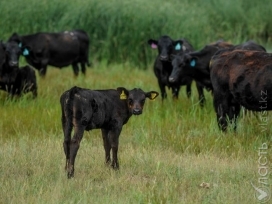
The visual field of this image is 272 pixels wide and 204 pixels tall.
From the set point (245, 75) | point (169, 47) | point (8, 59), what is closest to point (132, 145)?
point (245, 75)

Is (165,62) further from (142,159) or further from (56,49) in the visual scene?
(142,159)

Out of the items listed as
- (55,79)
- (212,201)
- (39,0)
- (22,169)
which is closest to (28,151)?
(22,169)

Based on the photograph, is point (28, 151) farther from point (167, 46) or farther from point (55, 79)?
point (55, 79)

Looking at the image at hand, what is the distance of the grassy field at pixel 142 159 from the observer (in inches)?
316

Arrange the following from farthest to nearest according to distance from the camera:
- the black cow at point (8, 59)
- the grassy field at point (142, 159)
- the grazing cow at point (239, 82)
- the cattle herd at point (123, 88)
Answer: the black cow at point (8, 59), the grazing cow at point (239, 82), the cattle herd at point (123, 88), the grassy field at point (142, 159)

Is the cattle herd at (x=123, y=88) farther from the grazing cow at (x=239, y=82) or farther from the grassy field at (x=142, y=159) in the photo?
the grassy field at (x=142, y=159)

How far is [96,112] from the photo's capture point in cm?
878

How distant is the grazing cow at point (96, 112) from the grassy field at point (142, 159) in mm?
298

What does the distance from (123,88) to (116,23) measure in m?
12.3

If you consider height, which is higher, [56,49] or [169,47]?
[169,47]

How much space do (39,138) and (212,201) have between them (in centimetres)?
380

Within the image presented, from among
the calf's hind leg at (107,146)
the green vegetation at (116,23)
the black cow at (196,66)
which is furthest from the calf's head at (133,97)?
the green vegetation at (116,23)

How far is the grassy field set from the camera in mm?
8039

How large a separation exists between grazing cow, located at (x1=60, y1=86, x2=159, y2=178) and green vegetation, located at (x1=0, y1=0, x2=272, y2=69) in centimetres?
1172
